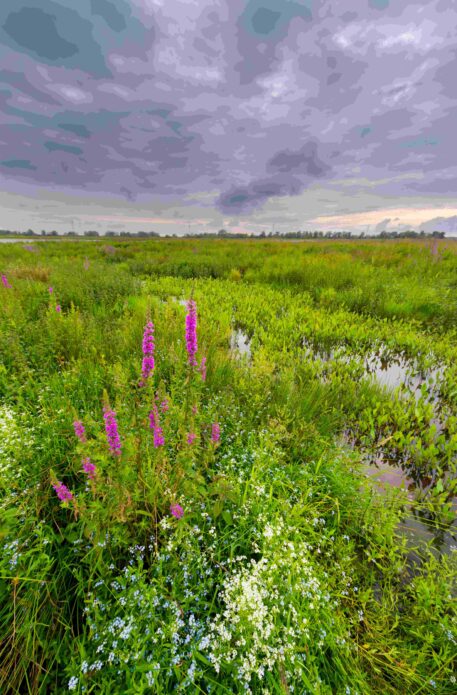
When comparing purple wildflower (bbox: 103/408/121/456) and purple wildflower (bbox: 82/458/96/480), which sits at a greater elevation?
purple wildflower (bbox: 103/408/121/456)

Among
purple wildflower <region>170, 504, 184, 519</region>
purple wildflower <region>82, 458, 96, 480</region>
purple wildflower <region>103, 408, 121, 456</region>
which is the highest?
purple wildflower <region>103, 408, 121, 456</region>

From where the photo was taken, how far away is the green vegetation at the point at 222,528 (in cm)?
134

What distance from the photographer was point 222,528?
76.6 inches

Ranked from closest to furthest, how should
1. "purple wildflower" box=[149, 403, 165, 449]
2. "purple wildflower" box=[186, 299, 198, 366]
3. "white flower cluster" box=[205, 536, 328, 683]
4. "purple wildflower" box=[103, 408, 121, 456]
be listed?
"white flower cluster" box=[205, 536, 328, 683], "purple wildflower" box=[103, 408, 121, 456], "purple wildflower" box=[149, 403, 165, 449], "purple wildflower" box=[186, 299, 198, 366]

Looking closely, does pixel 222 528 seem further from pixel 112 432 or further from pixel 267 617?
pixel 112 432

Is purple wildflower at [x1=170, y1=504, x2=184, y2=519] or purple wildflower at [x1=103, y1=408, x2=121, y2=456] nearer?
purple wildflower at [x1=103, y1=408, x2=121, y2=456]

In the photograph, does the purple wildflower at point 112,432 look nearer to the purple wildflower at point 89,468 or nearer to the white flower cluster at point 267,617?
the purple wildflower at point 89,468

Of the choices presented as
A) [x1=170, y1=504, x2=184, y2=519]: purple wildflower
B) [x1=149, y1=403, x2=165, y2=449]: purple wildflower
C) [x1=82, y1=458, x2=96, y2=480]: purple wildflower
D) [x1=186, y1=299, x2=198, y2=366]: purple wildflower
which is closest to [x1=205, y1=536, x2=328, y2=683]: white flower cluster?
[x1=170, y1=504, x2=184, y2=519]: purple wildflower

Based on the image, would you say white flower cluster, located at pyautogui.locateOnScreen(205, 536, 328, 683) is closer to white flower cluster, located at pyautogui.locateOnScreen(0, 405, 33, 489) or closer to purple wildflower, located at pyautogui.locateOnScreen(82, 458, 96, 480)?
purple wildflower, located at pyautogui.locateOnScreen(82, 458, 96, 480)

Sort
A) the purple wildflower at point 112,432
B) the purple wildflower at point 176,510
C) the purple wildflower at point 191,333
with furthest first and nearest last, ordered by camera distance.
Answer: the purple wildflower at point 191,333, the purple wildflower at point 176,510, the purple wildflower at point 112,432

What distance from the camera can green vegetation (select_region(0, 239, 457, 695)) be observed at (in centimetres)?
134

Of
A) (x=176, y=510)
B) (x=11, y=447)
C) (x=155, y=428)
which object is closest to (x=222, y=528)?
(x=176, y=510)

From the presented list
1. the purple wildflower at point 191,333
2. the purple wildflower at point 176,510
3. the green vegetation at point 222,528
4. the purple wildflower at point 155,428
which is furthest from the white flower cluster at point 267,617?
the purple wildflower at point 191,333

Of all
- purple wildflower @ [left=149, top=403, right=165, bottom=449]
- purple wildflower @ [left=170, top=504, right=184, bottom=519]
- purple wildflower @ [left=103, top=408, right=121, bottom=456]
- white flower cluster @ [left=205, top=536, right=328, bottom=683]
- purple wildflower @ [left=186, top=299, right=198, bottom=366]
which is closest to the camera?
white flower cluster @ [left=205, top=536, right=328, bottom=683]
